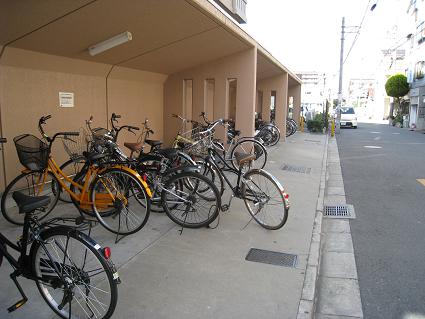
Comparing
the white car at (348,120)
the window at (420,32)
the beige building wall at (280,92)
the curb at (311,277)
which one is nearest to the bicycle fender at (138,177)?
the curb at (311,277)

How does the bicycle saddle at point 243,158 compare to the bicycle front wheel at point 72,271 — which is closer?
the bicycle front wheel at point 72,271

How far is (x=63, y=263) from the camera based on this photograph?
2658 mm

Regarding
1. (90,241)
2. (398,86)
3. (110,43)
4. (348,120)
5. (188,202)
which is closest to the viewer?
(90,241)

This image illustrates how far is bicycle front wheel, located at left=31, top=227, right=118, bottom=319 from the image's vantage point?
2.57 metres

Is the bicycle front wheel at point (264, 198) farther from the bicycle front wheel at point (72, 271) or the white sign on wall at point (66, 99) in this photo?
the white sign on wall at point (66, 99)

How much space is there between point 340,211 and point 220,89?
15.3ft

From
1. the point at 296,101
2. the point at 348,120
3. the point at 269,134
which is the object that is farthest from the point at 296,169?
the point at 348,120

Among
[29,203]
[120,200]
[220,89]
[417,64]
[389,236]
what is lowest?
[389,236]

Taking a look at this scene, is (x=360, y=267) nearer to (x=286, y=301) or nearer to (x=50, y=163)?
(x=286, y=301)

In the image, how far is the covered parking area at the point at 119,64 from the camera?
5297mm

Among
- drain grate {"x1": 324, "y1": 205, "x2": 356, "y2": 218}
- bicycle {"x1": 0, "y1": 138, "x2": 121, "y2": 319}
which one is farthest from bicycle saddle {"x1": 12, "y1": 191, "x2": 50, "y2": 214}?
drain grate {"x1": 324, "y1": 205, "x2": 356, "y2": 218}

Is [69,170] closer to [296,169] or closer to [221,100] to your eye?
[221,100]

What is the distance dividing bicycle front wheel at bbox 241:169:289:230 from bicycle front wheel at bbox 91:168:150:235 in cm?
137

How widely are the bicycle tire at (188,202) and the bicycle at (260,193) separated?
0.72ft
